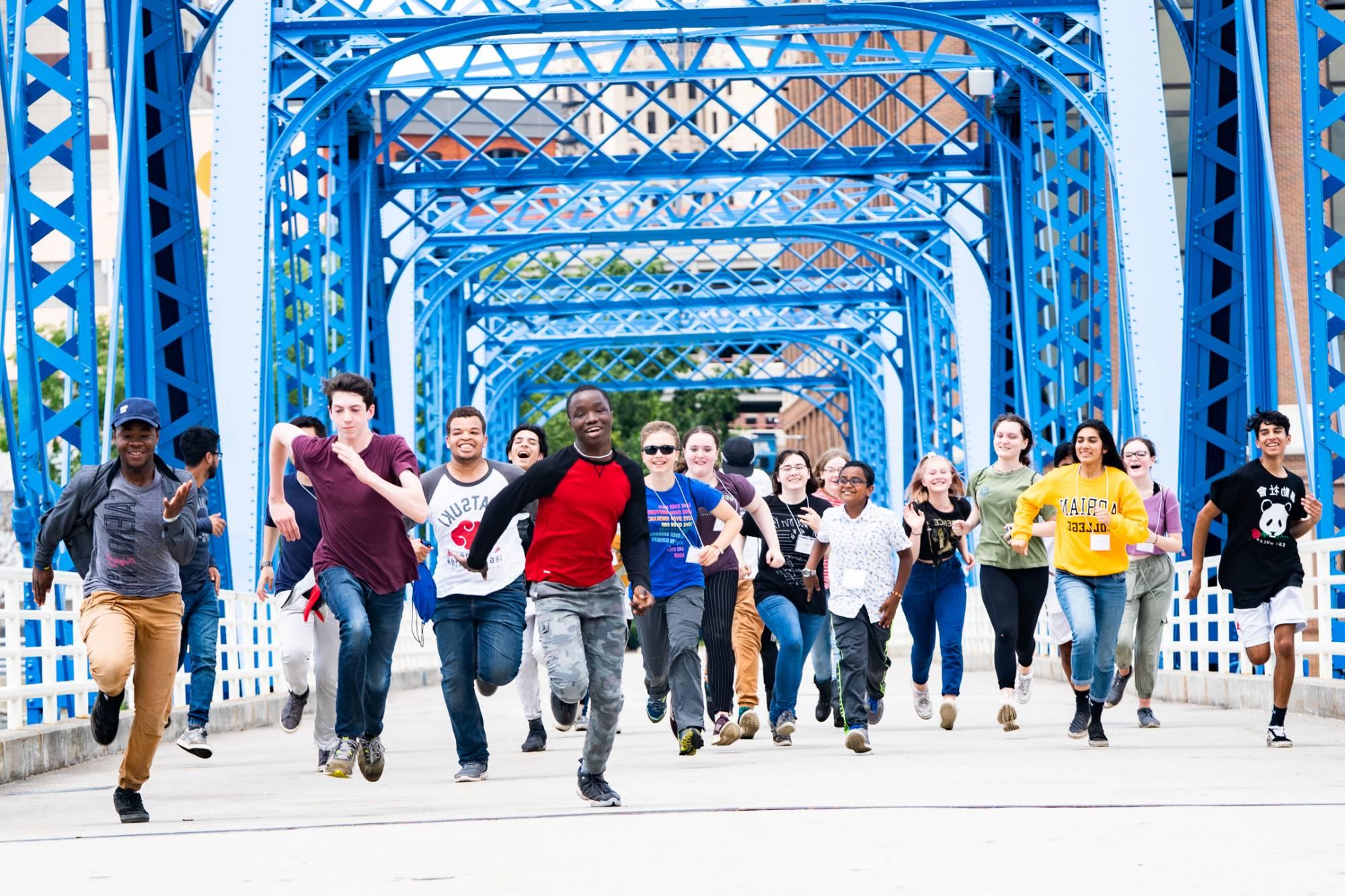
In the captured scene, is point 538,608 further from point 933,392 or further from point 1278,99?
point 933,392

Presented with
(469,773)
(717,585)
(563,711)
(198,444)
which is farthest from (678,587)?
(198,444)

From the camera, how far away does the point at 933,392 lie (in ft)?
135

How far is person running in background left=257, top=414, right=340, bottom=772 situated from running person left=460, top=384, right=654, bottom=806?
223 centimetres

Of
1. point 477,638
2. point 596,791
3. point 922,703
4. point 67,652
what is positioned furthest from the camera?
point 922,703

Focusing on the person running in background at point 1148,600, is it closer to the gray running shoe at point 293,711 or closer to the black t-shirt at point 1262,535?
the black t-shirt at point 1262,535

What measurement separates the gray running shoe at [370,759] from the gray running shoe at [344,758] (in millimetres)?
48

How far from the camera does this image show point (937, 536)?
1207 cm

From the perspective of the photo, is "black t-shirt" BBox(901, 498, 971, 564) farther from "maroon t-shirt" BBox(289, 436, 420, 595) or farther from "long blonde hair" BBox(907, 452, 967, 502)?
"maroon t-shirt" BBox(289, 436, 420, 595)

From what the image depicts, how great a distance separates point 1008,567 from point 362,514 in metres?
4.37

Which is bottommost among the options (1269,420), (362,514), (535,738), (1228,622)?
(535,738)

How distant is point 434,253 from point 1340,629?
24.3 metres

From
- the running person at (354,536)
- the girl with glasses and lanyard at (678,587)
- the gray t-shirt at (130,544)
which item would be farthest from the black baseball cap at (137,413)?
the girl with glasses and lanyard at (678,587)

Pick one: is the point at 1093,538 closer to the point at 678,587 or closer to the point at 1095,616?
the point at 1095,616

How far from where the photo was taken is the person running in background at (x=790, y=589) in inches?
456
